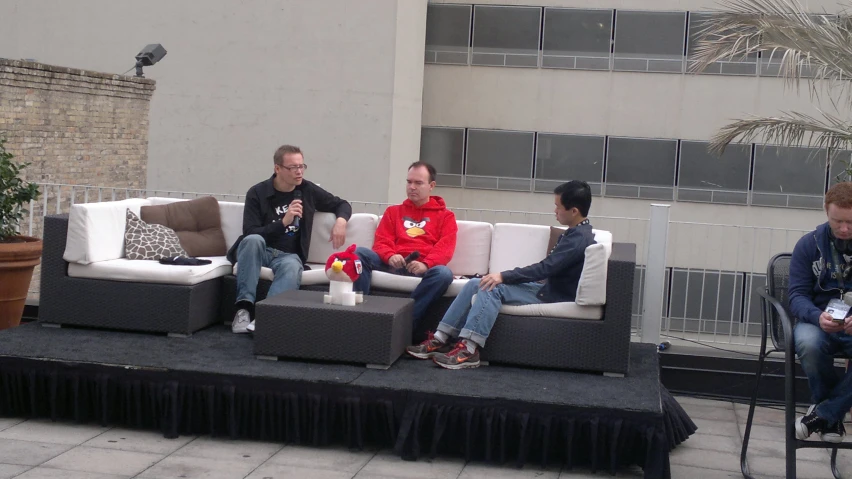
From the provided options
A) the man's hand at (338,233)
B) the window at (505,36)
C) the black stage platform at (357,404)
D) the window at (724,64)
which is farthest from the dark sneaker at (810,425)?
the window at (505,36)

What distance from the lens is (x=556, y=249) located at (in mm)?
→ 5465

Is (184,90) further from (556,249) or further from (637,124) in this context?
(556,249)

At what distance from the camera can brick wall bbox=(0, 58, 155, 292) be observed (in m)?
10.3

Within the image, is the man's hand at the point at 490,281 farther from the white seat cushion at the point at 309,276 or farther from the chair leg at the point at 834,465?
the chair leg at the point at 834,465

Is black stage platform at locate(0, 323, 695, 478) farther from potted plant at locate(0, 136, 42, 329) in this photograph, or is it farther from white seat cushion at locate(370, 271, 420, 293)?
potted plant at locate(0, 136, 42, 329)

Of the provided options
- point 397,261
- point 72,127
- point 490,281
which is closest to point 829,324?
point 490,281

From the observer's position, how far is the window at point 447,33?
19.8m

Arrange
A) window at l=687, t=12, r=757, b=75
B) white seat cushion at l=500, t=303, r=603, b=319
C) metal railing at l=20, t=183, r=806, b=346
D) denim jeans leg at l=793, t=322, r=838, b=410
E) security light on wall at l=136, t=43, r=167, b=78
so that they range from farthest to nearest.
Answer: window at l=687, t=12, r=757, b=75 < security light on wall at l=136, t=43, r=167, b=78 < metal railing at l=20, t=183, r=806, b=346 < white seat cushion at l=500, t=303, r=603, b=319 < denim jeans leg at l=793, t=322, r=838, b=410

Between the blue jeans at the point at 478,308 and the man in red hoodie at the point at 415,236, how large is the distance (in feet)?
1.25

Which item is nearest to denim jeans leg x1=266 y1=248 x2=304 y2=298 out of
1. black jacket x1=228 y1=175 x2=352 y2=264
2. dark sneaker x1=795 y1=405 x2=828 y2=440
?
black jacket x1=228 y1=175 x2=352 y2=264

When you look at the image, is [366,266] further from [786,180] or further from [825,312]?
[786,180]

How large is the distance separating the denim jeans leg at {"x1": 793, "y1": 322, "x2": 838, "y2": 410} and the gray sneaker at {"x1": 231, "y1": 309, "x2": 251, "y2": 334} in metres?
3.03

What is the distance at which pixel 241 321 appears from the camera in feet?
19.2

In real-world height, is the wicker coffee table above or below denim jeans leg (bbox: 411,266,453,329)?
below
